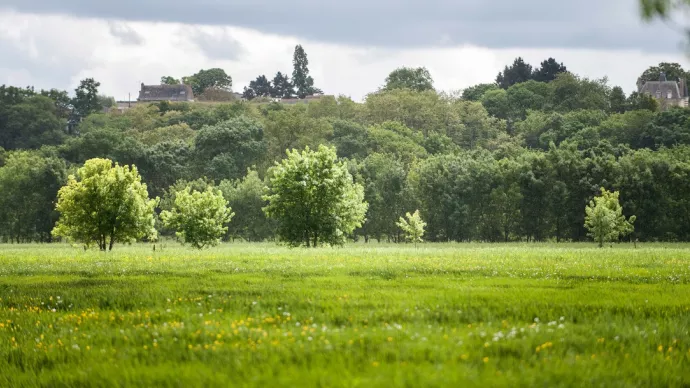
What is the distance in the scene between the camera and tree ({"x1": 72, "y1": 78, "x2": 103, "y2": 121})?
18925 centimetres

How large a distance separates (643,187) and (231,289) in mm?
80816

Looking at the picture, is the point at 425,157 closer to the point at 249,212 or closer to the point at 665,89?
the point at 249,212

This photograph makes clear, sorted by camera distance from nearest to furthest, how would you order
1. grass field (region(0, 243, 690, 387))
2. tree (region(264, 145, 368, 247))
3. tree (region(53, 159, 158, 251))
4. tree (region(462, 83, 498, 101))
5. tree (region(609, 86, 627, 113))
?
grass field (region(0, 243, 690, 387))
tree (region(53, 159, 158, 251))
tree (region(264, 145, 368, 247))
tree (region(609, 86, 627, 113))
tree (region(462, 83, 498, 101))

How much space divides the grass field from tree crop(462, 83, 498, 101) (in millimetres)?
168342

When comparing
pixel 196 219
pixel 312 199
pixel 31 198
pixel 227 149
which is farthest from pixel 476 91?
pixel 196 219

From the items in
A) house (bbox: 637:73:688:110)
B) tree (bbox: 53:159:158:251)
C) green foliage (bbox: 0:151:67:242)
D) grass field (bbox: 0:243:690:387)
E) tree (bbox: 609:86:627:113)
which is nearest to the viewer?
grass field (bbox: 0:243:690:387)

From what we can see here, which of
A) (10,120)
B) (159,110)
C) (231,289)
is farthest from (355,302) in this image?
(159,110)

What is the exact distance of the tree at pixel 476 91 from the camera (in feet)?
612

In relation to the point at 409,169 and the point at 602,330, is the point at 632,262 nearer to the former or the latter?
the point at 602,330

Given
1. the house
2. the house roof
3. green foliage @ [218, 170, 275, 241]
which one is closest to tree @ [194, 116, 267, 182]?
green foliage @ [218, 170, 275, 241]

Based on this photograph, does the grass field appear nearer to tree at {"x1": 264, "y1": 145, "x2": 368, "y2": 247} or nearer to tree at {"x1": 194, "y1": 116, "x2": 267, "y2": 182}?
tree at {"x1": 264, "y1": 145, "x2": 368, "y2": 247}

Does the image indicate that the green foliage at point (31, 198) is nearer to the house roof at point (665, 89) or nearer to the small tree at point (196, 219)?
the small tree at point (196, 219)

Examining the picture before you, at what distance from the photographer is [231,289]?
18672mm

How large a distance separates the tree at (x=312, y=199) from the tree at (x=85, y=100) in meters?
144
